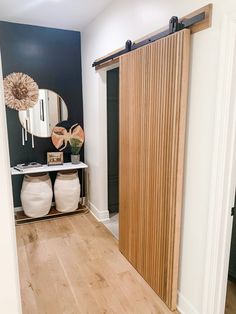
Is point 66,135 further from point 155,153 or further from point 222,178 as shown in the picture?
point 222,178

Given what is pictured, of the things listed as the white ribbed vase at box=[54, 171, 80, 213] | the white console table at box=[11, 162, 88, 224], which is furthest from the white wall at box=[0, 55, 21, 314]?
the white ribbed vase at box=[54, 171, 80, 213]

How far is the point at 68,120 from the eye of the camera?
365cm

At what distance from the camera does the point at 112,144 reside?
3453 millimetres

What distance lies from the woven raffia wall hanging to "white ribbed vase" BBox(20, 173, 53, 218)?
985 mm

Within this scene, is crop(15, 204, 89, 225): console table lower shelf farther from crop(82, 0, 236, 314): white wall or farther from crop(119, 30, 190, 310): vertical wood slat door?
crop(82, 0, 236, 314): white wall

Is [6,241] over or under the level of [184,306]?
over

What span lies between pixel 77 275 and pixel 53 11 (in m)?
2.81

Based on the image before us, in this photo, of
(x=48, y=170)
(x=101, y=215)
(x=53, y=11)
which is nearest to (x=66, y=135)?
(x=48, y=170)

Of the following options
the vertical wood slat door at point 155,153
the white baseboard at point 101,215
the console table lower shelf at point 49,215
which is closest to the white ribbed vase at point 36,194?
the console table lower shelf at point 49,215

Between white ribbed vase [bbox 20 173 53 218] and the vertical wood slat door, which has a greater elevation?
the vertical wood slat door

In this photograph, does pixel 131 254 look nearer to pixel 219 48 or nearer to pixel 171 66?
pixel 171 66

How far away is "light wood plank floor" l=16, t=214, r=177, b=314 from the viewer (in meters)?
1.88

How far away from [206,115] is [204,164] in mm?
307

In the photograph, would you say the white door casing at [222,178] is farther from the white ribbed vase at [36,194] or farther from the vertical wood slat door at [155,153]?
the white ribbed vase at [36,194]
